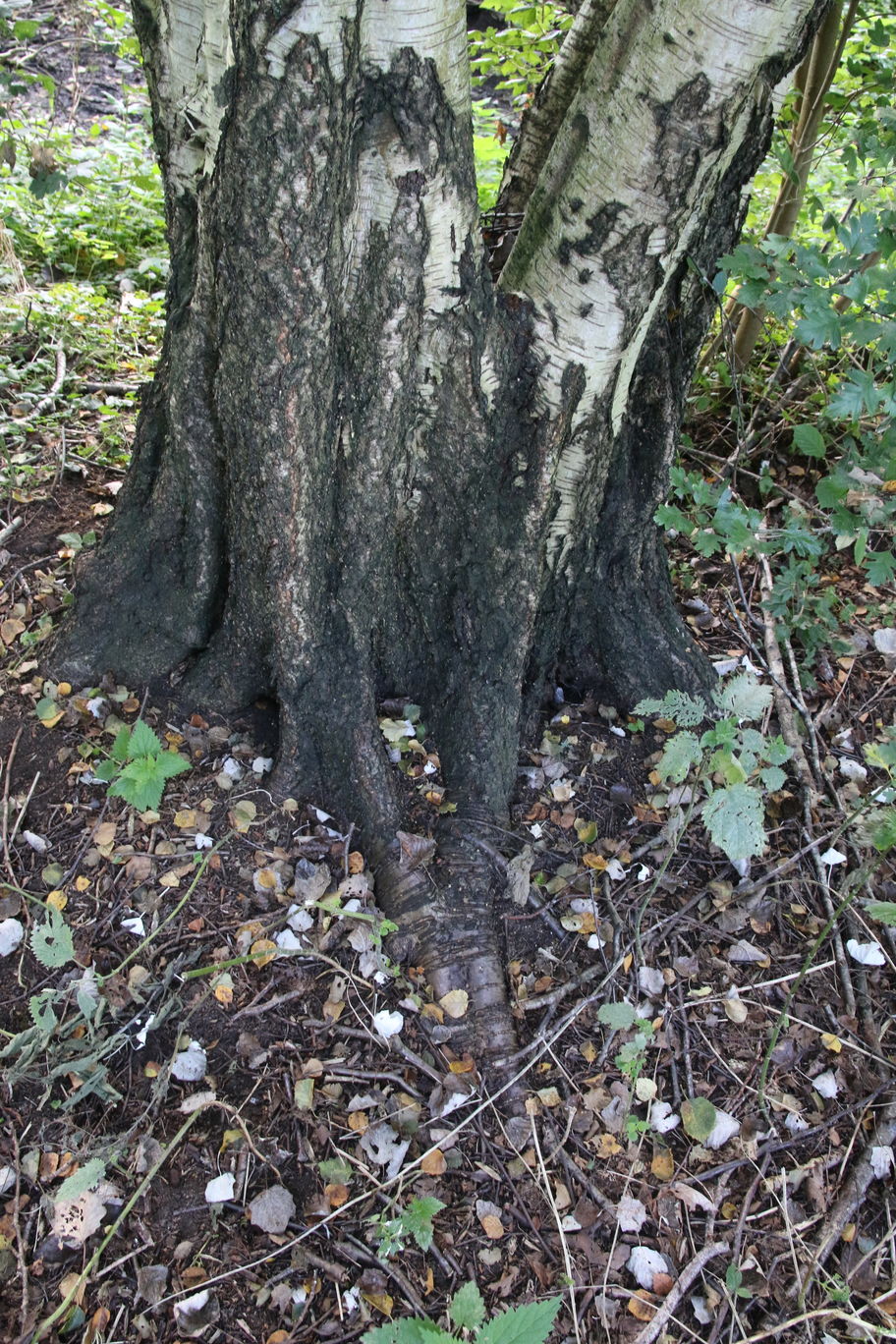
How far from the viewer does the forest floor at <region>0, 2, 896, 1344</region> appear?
180 cm

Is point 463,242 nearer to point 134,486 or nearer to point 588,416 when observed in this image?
point 588,416

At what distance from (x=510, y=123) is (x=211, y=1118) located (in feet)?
24.1

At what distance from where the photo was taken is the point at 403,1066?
6.86 ft

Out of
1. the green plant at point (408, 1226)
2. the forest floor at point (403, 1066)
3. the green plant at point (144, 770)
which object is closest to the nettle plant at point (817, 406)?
the forest floor at point (403, 1066)

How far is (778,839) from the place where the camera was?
8.77ft

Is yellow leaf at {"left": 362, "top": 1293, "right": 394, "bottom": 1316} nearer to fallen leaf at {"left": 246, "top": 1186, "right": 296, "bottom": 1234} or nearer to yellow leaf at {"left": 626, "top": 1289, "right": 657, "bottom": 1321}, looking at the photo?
fallen leaf at {"left": 246, "top": 1186, "right": 296, "bottom": 1234}

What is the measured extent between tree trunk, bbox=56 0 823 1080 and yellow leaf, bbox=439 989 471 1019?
0.12ft

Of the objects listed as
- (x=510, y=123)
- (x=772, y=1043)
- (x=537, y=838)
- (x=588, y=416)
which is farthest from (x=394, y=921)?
(x=510, y=123)

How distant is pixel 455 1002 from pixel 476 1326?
0.75 metres

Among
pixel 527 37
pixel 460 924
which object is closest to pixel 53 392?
pixel 527 37

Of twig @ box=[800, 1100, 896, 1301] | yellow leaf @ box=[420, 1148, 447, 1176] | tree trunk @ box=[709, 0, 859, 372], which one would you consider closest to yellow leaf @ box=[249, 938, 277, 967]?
yellow leaf @ box=[420, 1148, 447, 1176]

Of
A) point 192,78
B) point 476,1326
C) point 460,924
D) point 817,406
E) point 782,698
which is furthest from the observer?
point 817,406

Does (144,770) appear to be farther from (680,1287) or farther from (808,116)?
(808,116)

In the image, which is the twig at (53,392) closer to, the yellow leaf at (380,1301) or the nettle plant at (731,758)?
the nettle plant at (731,758)
